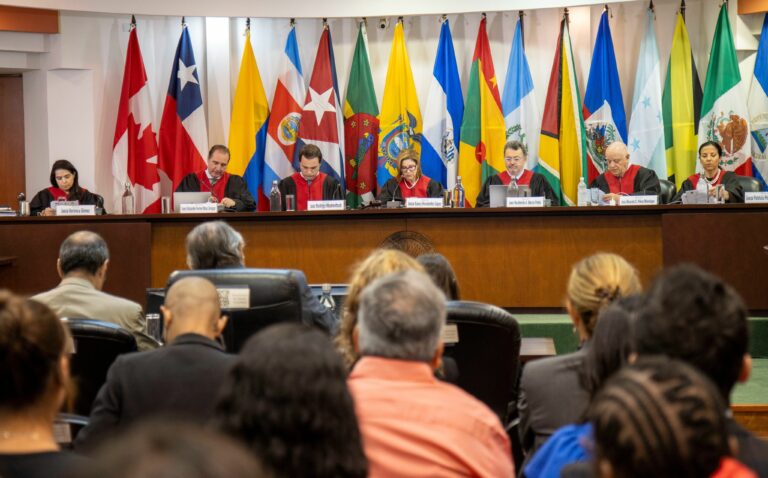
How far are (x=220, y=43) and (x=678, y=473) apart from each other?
901 centimetres

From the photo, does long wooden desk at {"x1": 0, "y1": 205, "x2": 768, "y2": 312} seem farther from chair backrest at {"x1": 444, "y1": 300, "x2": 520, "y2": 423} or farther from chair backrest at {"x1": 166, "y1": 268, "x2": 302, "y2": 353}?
chair backrest at {"x1": 444, "y1": 300, "x2": 520, "y2": 423}

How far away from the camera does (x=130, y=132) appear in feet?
29.9

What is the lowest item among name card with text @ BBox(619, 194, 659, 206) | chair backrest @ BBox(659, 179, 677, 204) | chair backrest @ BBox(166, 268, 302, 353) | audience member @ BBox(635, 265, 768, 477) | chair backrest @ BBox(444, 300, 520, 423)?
chair backrest @ BBox(444, 300, 520, 423)

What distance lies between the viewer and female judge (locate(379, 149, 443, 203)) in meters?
8.06

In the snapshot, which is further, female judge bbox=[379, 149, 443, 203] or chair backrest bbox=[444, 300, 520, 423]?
female judge bbox=[379, 149, 443, 203]

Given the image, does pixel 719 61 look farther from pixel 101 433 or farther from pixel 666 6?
pixel 101 433

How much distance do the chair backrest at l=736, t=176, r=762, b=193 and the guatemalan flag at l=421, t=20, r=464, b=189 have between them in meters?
2.75

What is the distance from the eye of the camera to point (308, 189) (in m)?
8.34

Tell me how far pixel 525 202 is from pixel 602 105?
2.66 meters

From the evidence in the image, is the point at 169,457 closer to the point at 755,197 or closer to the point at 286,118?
the point at 755,197

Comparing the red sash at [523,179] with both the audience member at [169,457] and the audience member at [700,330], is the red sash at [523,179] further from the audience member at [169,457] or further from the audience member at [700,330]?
the audience member at [169,457]

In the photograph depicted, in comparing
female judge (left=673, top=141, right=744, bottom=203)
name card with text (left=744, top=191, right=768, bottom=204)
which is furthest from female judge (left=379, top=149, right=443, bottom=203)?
name card with text (left=744, top=191, right=768, bottom=204)

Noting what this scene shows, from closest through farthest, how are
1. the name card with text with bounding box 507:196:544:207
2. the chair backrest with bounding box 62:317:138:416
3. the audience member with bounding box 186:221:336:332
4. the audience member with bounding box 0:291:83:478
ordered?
the audience member with bounding box 0:291:83:478, the chair backrest with bounding box 62:317:138:416, the audience member with bounding box 186:221:336:332, the name card with text with bounding box 507:196:544:207

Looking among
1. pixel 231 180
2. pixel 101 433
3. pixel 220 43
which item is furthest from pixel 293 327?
pixel 220 43
